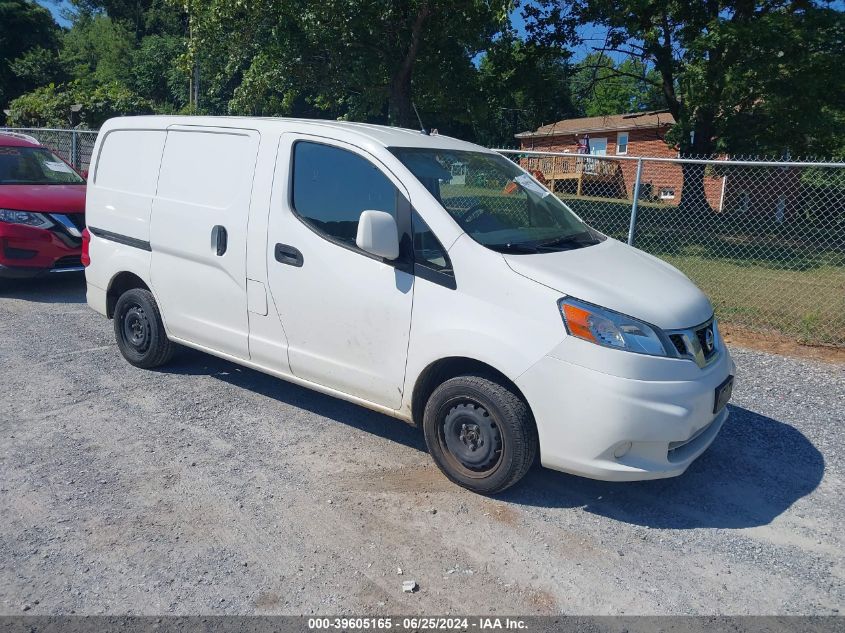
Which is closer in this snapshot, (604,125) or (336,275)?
(336,275)

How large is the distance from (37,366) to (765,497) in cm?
567

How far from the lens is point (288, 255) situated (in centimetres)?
467

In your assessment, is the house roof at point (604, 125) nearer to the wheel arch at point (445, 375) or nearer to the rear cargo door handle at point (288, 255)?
the rear cargo door handle at point (288, 255)

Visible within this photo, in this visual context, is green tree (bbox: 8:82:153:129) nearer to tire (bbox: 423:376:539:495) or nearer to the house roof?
the house roof

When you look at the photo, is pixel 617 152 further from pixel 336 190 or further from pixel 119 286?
pixel 336 190

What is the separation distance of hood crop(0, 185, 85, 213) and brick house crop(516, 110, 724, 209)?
9.05 m

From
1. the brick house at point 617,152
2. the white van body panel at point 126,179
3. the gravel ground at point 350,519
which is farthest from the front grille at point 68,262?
the brick house at point 617,152

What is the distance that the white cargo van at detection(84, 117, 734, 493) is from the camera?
3.74 metres

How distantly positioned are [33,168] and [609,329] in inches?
340

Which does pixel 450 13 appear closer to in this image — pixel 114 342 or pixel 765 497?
pixel 114 342

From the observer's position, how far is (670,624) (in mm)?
3100

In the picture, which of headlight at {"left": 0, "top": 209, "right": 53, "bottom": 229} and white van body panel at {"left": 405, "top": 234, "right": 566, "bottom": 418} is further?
headlight at {"left": 0, "top": 209, "right": 53, "bottom": 229}

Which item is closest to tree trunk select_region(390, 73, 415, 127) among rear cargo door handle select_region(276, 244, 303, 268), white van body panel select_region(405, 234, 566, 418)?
rear cargo door handle select_region(276, 244, 303, 268)

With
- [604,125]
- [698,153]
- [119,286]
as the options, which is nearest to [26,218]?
[119,286]
